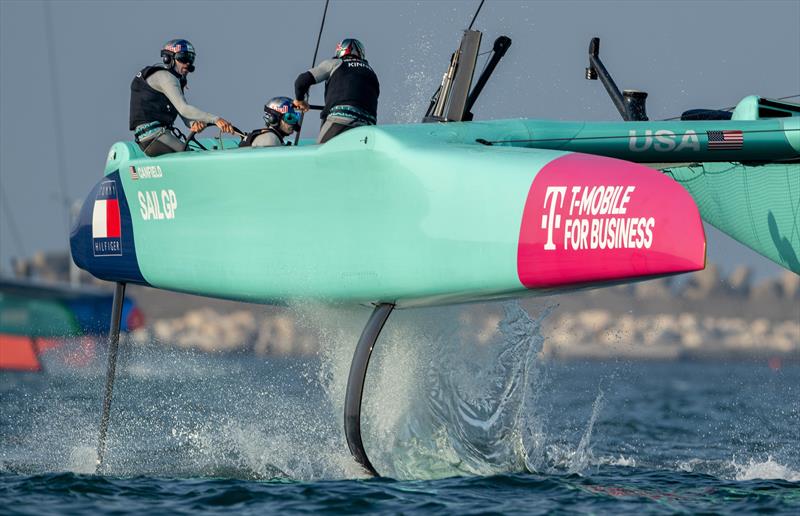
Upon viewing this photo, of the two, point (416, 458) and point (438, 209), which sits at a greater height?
point (438, 209)

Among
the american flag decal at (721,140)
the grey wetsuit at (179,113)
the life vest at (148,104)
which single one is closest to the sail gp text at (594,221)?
the american flag decal at (721,140)

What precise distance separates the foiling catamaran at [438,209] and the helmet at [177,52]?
433mm

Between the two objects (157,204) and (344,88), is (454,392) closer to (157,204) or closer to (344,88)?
(344,88)

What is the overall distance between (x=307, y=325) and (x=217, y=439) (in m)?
1.19

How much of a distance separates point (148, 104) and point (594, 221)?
294 centimetres

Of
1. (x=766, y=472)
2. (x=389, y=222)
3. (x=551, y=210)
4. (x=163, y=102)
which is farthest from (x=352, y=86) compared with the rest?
(x=766, y=472)

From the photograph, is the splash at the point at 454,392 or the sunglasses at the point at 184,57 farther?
the sunglasses at the point at 184,57

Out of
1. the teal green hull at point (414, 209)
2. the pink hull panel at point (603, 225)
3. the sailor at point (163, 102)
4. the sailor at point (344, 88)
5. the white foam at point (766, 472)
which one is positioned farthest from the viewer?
the sailor at point (163, 102)

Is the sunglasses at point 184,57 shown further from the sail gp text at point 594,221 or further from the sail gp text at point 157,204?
the sail gp text at point 594,221

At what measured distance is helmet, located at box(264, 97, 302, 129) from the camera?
22.9 feet

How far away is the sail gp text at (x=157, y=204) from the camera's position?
22.2 feet

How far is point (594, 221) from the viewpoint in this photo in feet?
16.8

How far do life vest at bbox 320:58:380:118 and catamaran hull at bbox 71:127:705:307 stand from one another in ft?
1.38

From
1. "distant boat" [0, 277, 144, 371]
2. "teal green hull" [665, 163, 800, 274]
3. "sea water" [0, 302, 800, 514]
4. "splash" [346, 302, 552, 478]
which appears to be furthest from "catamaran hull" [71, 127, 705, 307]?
"distant boat" [0, 277, 144, 371]
